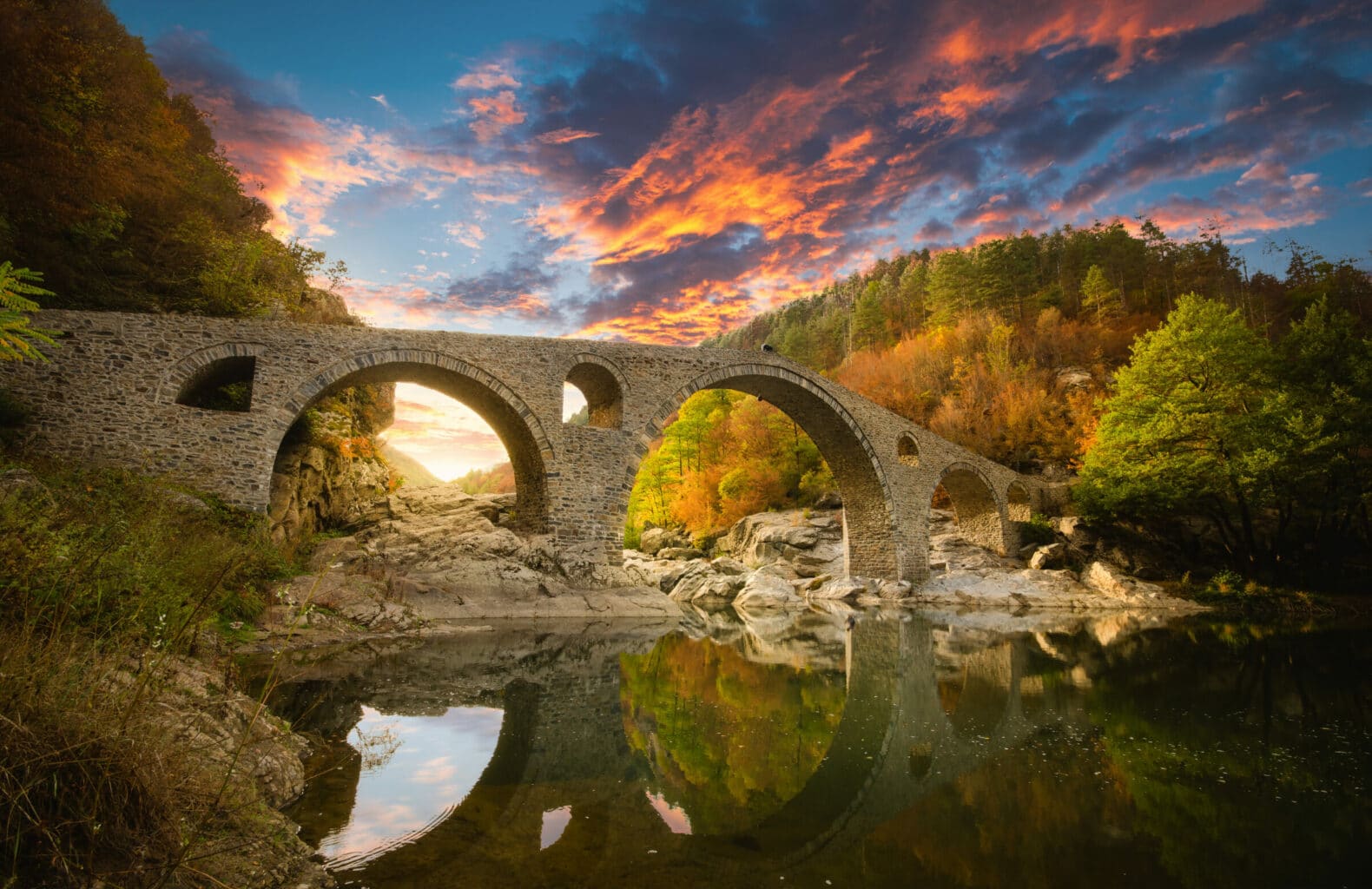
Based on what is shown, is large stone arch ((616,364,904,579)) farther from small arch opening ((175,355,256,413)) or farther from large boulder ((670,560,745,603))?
small arch opening ((175,355,256,413))

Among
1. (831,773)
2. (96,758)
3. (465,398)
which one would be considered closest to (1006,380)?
(465,398)

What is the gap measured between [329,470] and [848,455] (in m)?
17.6

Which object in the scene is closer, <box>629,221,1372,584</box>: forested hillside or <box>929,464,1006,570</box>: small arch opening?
<box>629,221,1372,584</box>: forested hillside

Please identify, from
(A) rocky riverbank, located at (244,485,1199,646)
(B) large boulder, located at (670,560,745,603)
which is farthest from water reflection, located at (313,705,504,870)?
(B) large boulder, located at (670,560,745,603)

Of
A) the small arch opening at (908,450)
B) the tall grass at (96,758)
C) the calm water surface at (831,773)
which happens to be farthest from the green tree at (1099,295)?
the tall grass at (96,758)

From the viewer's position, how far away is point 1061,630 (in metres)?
14.2

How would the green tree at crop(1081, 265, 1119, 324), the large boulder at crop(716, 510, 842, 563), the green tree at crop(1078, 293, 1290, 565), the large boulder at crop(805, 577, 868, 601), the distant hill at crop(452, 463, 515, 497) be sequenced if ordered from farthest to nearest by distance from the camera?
the distant hill at crop(452, 463, 515, 497) < the green tree at crop(1081, 265, 1119, 324) < the large boulder at crop(716, 510, 842, 563) < the large boulder at crop(805, 577, 868, 601) < the green tree at crop(1078, 293, 1290, 565)

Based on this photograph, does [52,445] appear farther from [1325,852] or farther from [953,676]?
[1325,852]

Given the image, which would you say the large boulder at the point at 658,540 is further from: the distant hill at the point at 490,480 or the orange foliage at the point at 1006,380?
the distant hill at the point at 490,480

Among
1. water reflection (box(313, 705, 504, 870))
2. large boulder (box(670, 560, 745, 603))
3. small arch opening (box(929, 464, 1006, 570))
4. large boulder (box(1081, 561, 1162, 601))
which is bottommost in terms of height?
large boulder (box(670, 560, 745, 603))

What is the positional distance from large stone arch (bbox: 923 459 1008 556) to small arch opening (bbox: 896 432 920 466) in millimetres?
1375

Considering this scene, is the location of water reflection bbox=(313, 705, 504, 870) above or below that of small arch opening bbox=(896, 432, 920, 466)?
below

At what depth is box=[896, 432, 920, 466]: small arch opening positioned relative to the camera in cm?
2517

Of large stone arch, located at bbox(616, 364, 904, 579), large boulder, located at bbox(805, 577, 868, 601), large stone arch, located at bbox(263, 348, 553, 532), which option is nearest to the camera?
large stone arch, located at bbox(263, 348, 553, 532)
